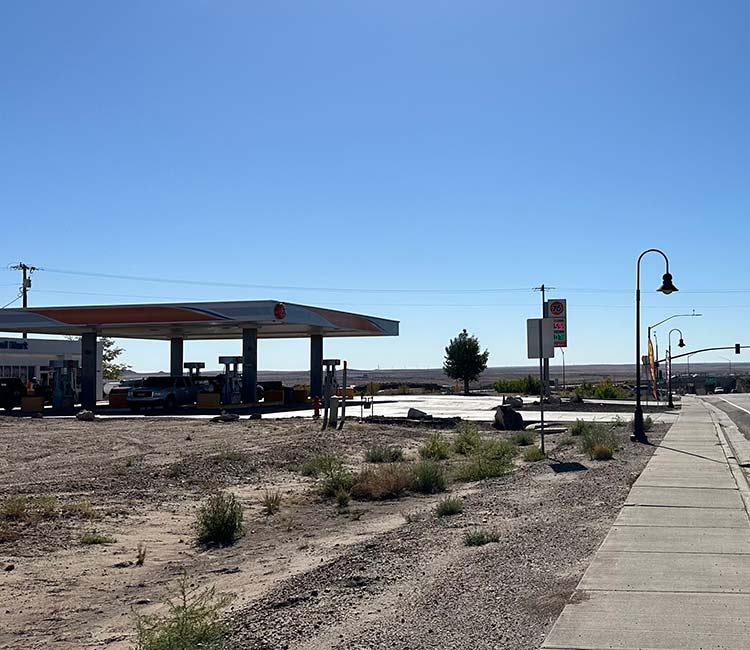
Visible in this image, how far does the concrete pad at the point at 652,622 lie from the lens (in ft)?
22.5

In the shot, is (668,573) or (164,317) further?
(164,317)

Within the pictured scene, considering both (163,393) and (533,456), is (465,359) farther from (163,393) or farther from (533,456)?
(533,456)

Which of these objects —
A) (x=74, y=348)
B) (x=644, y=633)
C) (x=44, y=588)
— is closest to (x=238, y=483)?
(x=44, y=588)

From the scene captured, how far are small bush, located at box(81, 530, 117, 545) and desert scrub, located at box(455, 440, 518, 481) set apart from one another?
863 cm

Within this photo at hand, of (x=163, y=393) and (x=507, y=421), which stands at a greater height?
(x=163, y=393)

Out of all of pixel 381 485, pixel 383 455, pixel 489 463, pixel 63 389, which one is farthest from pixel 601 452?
pixel 63 389

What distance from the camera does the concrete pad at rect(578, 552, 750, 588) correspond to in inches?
340

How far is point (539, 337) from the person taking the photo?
23.3 meters

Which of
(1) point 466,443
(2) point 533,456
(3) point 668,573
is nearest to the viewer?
(3) point 668,573

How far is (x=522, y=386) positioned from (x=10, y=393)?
42.3 m

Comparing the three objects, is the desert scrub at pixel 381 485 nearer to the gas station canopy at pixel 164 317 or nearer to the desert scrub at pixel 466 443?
the desert scrub at pixel 466 443

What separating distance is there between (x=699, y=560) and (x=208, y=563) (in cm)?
580

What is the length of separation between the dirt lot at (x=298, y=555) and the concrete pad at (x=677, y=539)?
1.04 feet

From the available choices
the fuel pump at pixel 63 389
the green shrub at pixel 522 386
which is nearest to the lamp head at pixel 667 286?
the fuel pump at pixel 63 389
